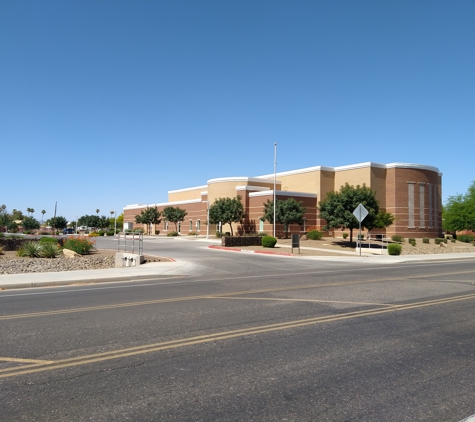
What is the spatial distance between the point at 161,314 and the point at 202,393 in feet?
13.8

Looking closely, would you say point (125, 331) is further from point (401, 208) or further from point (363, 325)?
point (401, 208)

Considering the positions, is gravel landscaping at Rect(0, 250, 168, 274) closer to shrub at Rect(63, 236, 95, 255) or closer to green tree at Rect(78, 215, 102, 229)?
shrub at Rect(63, 236, 95, 255)

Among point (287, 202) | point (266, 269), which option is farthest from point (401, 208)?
point (266, 269)

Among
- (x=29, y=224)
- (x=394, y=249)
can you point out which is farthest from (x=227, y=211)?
(x=29, y=224)

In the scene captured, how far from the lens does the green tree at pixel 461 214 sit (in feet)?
217

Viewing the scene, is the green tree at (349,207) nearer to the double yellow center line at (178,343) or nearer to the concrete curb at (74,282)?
the concrete curb at (74,282)

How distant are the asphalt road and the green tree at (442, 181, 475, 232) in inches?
2485

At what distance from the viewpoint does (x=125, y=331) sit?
23.5ft

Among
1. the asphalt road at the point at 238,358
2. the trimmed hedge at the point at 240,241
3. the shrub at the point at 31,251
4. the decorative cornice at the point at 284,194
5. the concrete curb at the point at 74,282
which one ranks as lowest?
the concrete curb at the point at 74,282

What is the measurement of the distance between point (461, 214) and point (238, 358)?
7051 cm

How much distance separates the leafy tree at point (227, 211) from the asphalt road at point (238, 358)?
45.8 m

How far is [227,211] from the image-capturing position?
56.5 m

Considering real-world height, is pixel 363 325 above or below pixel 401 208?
below

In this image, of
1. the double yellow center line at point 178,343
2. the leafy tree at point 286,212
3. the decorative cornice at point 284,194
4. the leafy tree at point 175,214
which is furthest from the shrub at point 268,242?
the leafy tree at point 175,214
